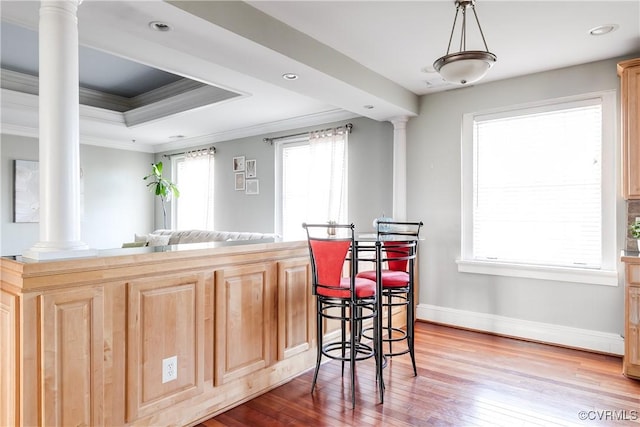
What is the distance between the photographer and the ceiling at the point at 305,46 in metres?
2.44

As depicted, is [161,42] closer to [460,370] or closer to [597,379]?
[460,370]

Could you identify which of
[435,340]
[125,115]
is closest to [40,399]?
[435,340]

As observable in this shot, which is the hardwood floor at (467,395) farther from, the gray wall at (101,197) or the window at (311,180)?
the gray wall at (101,197)

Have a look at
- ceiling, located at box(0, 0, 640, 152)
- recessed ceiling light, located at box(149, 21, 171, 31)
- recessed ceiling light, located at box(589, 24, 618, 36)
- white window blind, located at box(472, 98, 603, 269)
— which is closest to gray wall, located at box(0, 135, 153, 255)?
ceiling, located at box(0, 0, 640, 152)

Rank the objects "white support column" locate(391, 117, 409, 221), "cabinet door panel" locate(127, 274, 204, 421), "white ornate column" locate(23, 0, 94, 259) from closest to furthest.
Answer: "white ornate column" locate(23, 0, 94, 259), "cabinet door panel" locate(127, 274, 204, 421), "white support column" locate(391, 117, 409, 221)

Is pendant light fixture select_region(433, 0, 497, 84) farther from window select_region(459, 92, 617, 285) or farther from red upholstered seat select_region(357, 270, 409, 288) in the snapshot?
window select_region(459, 92, 617, 285)

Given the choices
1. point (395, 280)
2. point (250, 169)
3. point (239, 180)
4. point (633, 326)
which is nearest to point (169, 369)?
point (395, 280)

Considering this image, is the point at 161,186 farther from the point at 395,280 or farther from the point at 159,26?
the point at 395,280

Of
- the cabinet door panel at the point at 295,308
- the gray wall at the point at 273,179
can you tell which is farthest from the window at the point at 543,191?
the cabinet door panel at the point at 295,308

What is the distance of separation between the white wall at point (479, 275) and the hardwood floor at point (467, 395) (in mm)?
341

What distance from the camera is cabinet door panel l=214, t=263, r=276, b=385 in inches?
96.7

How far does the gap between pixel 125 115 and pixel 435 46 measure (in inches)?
182

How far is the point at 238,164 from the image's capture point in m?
6.39

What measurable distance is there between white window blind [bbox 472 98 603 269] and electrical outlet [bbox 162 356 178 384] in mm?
3211
